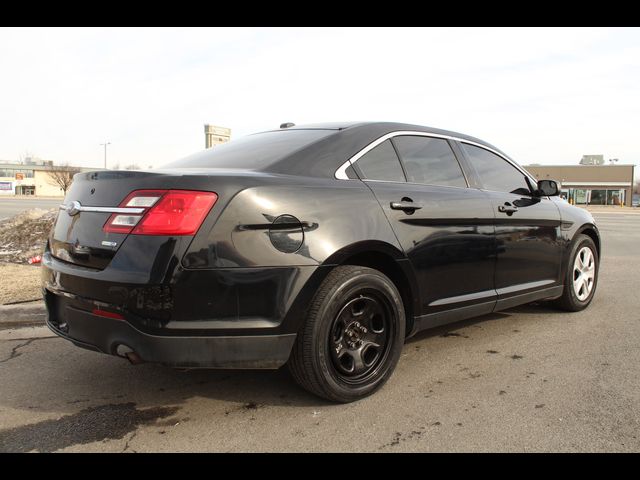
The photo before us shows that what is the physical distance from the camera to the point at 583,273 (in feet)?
17.0

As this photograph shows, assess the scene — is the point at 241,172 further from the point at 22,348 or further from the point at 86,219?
the point at 22,348

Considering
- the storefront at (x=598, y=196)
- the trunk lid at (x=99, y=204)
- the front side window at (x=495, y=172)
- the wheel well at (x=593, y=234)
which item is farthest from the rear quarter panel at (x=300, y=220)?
the storefront at (x=598, y=196)

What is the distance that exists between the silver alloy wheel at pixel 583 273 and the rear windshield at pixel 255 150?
317cm

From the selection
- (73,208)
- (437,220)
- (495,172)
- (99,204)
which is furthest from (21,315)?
(495,172)

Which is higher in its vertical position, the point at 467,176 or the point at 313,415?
the point at 467,176

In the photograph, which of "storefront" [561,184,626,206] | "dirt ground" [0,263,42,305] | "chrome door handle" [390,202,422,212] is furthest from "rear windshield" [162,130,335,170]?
"storefront" [561,184,626,206]

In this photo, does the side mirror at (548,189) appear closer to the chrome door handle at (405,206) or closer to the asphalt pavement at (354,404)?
the asphalt pavement at (354,404)

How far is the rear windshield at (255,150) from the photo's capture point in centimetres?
309

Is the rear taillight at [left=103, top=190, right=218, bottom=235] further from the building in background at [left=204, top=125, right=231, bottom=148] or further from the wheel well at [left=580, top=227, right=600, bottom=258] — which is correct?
the building in background at [left=204, top=125, right=231, bottom=148]

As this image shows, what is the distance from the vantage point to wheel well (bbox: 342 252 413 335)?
3.07 meters

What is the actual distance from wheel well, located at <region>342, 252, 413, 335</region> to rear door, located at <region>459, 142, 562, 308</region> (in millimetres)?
1008

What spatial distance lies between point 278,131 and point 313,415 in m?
2.10

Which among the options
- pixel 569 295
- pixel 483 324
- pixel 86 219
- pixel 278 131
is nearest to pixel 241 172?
pixel 86 219

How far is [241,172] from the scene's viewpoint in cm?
277
